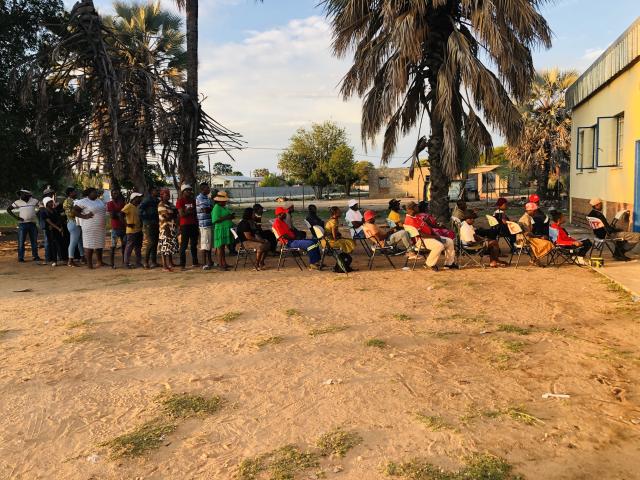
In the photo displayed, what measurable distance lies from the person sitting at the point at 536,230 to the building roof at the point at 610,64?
4.55 metres

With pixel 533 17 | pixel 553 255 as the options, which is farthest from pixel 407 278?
pixel 533 17

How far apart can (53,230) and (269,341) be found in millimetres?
7889

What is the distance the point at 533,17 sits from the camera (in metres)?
11.5

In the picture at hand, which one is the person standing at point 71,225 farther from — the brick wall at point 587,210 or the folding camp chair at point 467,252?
the brick wall at point 587,210

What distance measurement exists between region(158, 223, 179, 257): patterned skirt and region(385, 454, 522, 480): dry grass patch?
744 centimetres

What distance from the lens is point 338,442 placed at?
319cm

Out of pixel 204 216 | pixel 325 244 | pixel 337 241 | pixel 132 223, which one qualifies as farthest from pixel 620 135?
pixel 132 223

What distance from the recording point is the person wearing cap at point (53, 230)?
35.5 ft

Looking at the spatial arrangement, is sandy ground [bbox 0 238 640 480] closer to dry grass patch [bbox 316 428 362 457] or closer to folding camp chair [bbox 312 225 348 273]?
dry grass patch [bbox 316 428 362 457]

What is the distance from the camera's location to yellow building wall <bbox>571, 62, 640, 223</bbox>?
12164mm

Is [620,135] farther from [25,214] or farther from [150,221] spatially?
[25,214]

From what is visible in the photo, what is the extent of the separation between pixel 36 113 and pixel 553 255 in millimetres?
11502

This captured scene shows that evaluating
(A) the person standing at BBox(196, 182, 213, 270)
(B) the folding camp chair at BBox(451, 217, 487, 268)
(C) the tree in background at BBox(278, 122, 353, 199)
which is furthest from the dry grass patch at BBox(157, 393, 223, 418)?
(C) the tree in background at BBox(278, 122, 353, 199)

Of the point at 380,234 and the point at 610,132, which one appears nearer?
the point at 380,234
